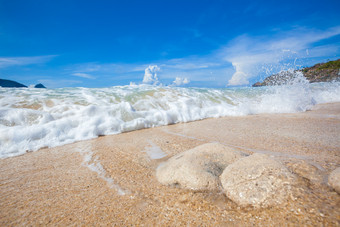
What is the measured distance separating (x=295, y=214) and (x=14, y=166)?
3143 millimetres

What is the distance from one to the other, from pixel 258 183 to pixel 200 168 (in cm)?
49

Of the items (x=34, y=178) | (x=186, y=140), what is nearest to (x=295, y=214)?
(x=186, y=140)

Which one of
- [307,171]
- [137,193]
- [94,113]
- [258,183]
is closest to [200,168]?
[258,183]

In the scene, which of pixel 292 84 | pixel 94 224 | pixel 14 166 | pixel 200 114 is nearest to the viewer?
pixel 94 224

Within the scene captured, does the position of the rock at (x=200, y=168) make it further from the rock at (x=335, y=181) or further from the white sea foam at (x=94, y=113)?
the white sea foam at (x=94, y=113)

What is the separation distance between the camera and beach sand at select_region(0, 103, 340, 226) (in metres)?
1.14

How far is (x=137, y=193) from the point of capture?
1.54 metres

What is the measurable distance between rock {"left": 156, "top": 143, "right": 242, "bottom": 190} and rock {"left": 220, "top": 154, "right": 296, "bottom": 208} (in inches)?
5.1

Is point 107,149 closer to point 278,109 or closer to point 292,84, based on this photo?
point 278,109

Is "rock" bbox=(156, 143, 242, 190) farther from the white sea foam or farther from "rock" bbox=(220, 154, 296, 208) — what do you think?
the white sea foam

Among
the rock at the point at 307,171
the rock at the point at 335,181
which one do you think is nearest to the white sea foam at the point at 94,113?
the rock at the point at 307,171

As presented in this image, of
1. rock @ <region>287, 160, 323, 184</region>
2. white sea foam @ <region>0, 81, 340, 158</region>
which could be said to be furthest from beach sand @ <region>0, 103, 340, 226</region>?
white sea foam @ <region>0, 81, 340, 158</region>

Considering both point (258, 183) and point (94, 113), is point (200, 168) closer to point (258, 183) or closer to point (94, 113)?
point (258, 183)

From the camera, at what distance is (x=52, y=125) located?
3848mm
